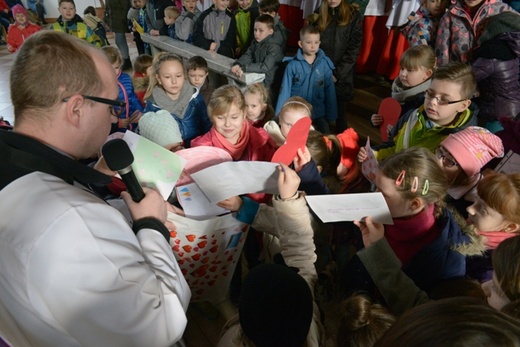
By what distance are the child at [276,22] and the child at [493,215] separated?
9.85 ft

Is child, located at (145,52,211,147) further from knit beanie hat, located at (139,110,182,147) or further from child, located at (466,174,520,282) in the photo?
child, located at (466,174,520,282)

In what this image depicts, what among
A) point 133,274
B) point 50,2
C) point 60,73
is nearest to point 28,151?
point 60,73

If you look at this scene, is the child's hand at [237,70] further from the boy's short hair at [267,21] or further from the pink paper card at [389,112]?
the pink paper card at [389,112]

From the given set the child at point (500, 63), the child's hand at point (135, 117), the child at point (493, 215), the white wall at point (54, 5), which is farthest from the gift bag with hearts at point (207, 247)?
the white wall at point (54, 5)

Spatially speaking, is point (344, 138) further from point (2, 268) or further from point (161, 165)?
point (2, 268)

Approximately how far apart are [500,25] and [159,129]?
8.55ft

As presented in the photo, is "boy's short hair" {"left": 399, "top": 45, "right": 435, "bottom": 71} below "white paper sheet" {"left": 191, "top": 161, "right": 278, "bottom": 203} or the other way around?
the other way around

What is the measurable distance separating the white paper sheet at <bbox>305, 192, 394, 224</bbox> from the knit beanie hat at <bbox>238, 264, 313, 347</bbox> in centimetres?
37

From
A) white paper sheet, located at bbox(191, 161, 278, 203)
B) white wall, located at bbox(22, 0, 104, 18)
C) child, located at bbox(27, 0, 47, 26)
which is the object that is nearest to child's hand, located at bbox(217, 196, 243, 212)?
white paper sheet, located at bbox(191, 161, 278, 203)

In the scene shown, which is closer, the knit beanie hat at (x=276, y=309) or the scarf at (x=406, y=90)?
the knit beanie hat at (x=276, y=309)

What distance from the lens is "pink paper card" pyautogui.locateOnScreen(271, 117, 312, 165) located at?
1.41m

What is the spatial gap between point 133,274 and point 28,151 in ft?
1.37

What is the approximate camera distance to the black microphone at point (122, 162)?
1.04m

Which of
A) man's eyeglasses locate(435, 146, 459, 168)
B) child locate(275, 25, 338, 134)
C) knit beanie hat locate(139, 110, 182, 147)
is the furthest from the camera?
child locate(275, 25, 338, 134)
